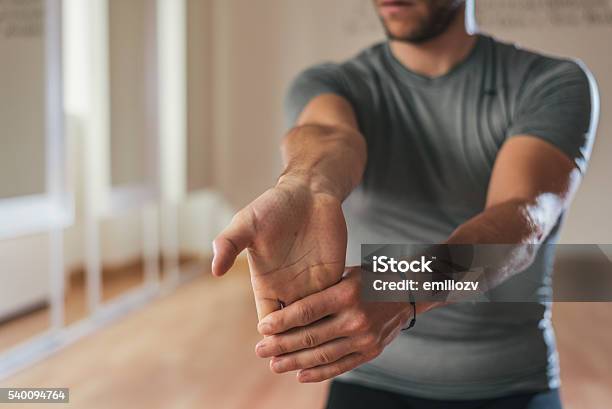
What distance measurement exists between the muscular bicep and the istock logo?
0.07 meters

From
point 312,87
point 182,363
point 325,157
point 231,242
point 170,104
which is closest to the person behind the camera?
point 231,242

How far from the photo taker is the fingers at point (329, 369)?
Result: 0.46m

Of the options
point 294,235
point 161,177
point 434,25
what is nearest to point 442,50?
point 434,25

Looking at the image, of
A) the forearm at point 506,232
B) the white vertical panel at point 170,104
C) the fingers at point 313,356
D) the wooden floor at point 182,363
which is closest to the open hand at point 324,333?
the fingers at point 313,356

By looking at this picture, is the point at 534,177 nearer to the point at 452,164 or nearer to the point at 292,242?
the point at 452,164

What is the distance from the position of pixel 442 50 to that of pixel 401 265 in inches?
7.9

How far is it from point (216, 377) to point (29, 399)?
0.70 meters

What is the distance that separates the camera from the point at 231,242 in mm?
396

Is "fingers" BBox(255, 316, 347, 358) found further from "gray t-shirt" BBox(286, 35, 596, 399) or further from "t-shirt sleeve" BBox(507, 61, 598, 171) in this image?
"t-shirt sleeve" BBox(507, 61, 598, 171)

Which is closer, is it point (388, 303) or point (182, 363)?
point (388, 303)

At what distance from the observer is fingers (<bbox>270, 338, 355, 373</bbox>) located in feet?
1.49

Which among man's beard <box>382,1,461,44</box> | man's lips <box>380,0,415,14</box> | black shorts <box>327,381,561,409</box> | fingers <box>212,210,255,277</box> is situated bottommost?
black shorts <box>327,381,561,409</box>

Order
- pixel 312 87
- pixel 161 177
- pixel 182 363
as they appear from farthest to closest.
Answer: pixel 161 177
pixel 182 363
pixel 312 87

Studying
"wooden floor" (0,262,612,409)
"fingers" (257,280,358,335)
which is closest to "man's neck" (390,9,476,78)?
"fingers" (257,280,358,335)
